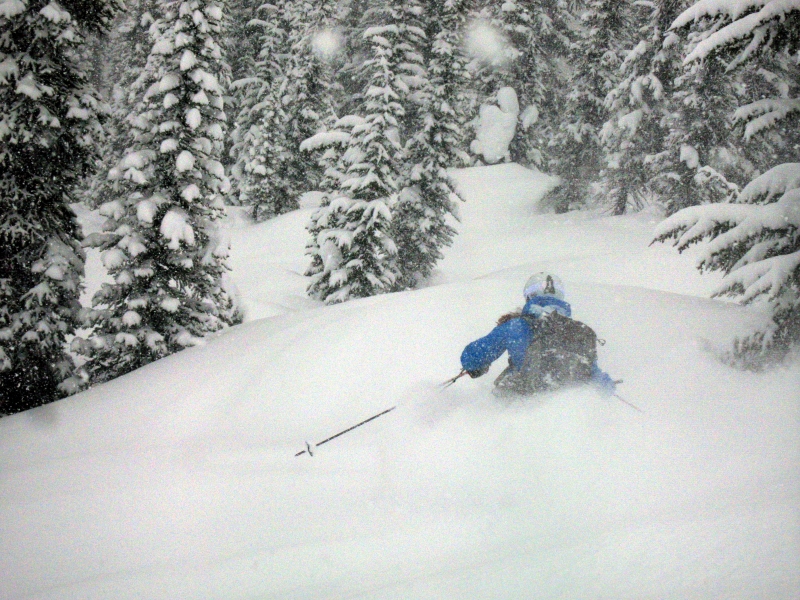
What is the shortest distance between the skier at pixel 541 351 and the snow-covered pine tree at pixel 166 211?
757cm

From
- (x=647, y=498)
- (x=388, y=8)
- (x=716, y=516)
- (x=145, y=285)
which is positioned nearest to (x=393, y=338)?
(x=647, y=498)

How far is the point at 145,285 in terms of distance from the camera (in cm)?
1073

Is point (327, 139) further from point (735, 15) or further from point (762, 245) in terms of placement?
point (762, 245)

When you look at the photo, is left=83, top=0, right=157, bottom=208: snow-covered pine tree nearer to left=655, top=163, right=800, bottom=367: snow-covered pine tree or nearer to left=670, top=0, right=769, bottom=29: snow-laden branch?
left=670, top=0, right=769, bottom=29: snow-laden branch

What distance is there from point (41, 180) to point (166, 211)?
225cm

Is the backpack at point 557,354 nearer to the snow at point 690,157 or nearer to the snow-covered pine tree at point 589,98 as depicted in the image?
the snow at point 690,157

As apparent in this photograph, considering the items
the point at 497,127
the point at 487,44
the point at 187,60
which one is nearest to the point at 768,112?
the point at 187,60

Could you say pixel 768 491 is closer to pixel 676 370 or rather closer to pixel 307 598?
pixel 676 370

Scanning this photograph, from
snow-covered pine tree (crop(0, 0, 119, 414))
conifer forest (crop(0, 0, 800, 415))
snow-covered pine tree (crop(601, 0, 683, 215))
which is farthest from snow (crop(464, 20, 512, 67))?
snow-covered pine tree (crop(0, 0, 119, 414))

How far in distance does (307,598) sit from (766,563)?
3.09 meters

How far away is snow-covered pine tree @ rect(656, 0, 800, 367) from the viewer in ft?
17.6

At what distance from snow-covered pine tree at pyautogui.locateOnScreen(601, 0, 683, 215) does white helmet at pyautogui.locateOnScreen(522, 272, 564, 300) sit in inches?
748

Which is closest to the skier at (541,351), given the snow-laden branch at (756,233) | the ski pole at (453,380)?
the ski pole at (453,380)

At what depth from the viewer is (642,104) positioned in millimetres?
22094
